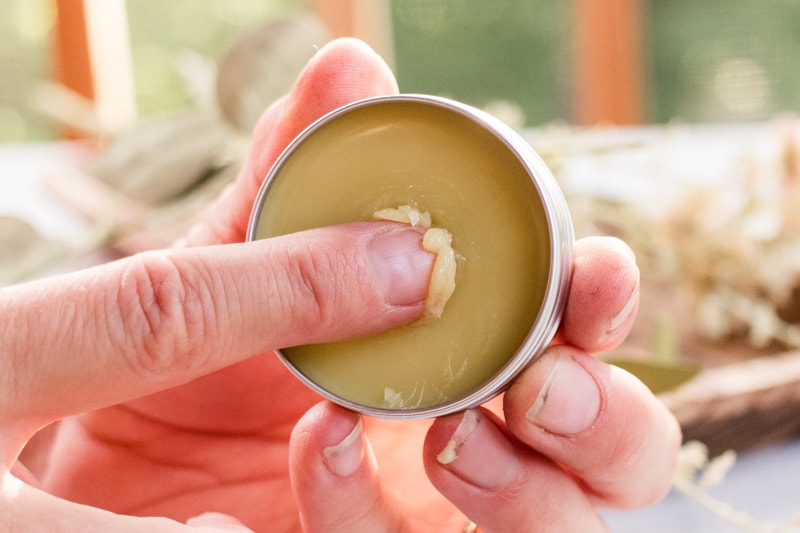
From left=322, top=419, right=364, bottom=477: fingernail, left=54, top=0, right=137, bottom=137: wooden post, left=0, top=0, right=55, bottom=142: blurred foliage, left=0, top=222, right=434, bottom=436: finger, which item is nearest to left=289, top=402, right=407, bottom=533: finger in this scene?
left=322, top=419, right=364, bottom=477: fingernail

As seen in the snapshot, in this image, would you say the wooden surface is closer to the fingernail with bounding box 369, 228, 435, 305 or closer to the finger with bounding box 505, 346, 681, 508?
the finger with bounding box 505, 346, 681, 508

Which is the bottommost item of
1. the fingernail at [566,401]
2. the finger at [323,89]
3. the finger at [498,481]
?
the finger at [498,481]

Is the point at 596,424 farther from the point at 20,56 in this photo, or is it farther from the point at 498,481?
the point at 20,56

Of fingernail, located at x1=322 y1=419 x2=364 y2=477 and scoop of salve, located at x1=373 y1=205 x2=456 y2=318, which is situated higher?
scoop of salve, located at x1=373 y1=205 x2=456 y2=318

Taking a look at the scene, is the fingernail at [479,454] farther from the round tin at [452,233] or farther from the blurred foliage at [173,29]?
the blurred foliage at [173,29]

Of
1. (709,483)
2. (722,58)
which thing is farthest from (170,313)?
(722,58)

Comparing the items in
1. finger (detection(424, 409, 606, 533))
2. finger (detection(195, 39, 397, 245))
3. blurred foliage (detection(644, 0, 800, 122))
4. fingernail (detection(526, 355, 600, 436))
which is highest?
finger (detection(195, 39, 397, 245))

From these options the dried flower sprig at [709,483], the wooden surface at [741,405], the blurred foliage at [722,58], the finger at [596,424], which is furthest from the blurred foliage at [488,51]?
the finger at [596,424]
